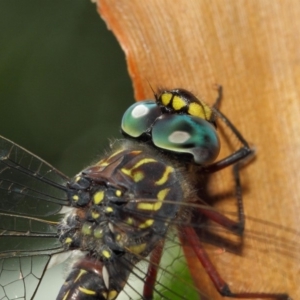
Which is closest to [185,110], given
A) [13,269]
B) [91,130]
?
[13,269]

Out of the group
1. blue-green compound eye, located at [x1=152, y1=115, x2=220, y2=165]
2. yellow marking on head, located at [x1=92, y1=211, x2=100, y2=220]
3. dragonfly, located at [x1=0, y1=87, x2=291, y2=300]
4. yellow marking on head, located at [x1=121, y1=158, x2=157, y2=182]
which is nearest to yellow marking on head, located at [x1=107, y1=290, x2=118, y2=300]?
dragonfly, located at [x1=0, y1=87, x2=291, y2=300]

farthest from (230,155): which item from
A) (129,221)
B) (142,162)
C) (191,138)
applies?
(129,221)

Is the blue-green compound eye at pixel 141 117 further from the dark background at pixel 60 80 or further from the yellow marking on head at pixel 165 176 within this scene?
the dark background at pixel 60 80

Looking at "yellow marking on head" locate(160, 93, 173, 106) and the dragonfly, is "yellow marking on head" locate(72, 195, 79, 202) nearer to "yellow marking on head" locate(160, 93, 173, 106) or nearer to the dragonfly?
the dragonfly

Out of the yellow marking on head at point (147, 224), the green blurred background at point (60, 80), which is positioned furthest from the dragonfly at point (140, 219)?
the green blurred background at point (60, 80)

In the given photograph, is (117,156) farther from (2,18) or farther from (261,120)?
(2,18)

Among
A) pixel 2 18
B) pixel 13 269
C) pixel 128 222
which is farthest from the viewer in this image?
pixel 2 18

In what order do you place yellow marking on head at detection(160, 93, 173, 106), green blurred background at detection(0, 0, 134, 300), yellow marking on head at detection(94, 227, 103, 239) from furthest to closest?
green blurred background at detection(0, 0, 134, 300) < yellow marking on head at detection(160, 93, 173, 106) < yellow marking on head at detection(94, 227, 103, 239)
